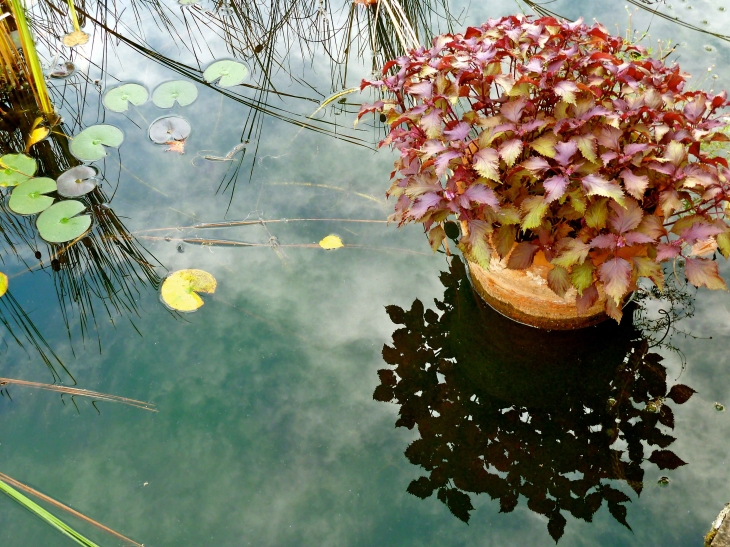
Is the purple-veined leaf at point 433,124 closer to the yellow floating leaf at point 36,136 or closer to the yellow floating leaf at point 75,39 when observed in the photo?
the yellow floating leaf at point 36,136

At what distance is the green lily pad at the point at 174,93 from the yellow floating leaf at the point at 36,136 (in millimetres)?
476

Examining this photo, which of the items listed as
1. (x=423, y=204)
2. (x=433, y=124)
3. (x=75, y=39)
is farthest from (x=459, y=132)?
(x=75, y=39)

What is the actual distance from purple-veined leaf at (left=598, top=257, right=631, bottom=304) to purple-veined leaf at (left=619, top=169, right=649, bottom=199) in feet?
0.54

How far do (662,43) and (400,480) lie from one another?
234 centimetres

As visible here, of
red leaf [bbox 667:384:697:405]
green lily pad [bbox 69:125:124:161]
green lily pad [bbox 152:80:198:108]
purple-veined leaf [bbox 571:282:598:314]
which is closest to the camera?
purple-veined leaf [bbox 571:282:598:314]

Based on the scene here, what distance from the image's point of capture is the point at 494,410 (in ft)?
6.24

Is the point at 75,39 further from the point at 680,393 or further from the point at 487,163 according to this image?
the point at 680,393

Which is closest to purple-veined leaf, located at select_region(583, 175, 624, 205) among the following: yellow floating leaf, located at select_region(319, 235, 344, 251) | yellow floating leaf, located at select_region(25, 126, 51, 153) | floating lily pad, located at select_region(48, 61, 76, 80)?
yellow floating leaf, located at select_region(319, 235, 344, 251)

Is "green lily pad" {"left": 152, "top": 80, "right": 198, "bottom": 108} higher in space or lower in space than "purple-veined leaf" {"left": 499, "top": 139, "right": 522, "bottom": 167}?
lower

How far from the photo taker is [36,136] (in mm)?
2572

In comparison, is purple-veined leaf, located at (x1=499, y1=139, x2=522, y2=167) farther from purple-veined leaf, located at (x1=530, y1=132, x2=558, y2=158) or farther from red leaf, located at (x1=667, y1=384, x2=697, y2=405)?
red leaf, located at (x1=667, y1=384, x2=697, y2=405)

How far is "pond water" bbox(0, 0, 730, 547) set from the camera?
1.70m

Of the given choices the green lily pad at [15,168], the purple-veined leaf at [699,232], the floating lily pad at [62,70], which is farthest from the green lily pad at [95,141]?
the purple-veined leaf at [699,232]

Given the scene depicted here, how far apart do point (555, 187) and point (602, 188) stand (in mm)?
103
